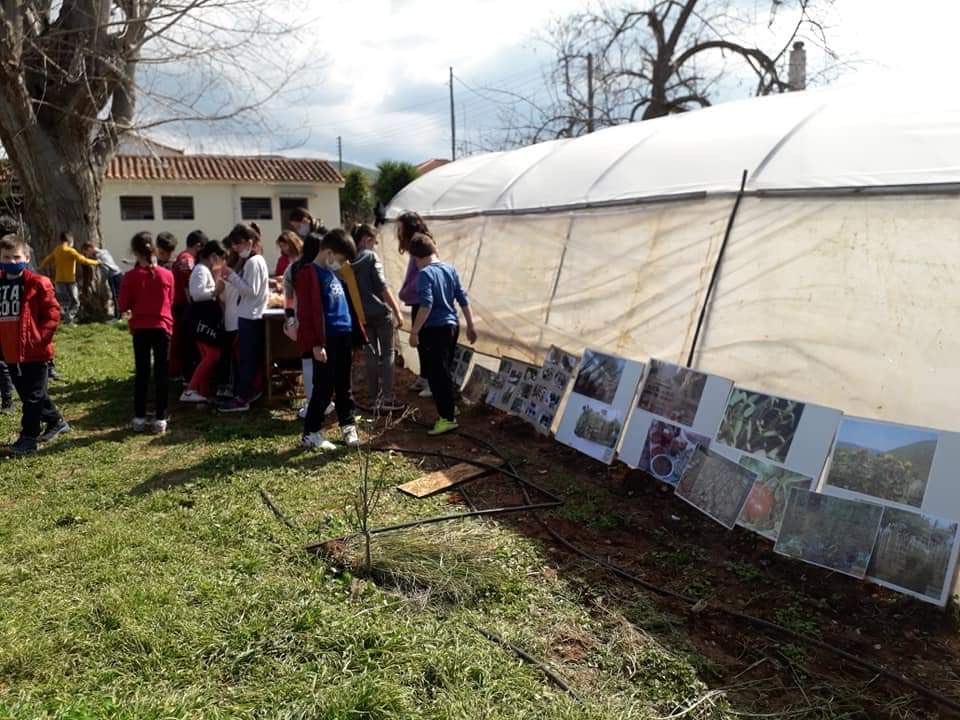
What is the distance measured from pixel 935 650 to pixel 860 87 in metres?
4.19

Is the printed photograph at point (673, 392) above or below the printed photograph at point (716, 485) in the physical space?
above

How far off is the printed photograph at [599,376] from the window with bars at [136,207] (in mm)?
30836

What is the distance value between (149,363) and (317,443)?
1.82 metres

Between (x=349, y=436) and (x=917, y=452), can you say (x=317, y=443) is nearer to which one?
(x=349, y=436)

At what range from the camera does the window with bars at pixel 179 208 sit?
3275 centimetres

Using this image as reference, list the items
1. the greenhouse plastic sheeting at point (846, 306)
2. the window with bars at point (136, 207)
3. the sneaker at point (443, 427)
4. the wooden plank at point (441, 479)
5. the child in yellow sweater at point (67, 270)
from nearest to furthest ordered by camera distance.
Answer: the greenhouse plastic sheeting at point (846, 306)
the wooden plank at point (441, 479)
the sneaker at point (443, 427)
the child in yellow sweater at point (67, 270)
the window with bars at point (136, 207)

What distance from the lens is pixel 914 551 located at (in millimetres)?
3850

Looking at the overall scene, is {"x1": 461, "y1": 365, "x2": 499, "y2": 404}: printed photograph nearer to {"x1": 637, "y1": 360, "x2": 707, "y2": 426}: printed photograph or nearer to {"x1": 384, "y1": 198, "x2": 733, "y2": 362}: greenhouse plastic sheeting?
{"x1": 384, "y1": 198, "x2": 733, "y2": 362}: greenhouse plastic sheeting

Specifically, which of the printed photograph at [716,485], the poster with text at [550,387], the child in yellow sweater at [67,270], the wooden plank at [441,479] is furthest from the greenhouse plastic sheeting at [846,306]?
the child in yellow sweater at [67,270]

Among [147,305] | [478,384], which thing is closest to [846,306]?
[478,384]

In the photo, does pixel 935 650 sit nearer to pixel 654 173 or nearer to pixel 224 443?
pixel 654 173

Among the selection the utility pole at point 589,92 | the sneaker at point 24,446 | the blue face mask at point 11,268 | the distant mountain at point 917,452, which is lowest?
the sneaker at point 24,446

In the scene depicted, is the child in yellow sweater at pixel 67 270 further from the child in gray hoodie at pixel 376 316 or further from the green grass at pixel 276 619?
the green grass at pixel 276 619

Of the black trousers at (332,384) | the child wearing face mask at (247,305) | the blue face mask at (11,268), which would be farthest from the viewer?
the child wearing face mask at (247,305)
